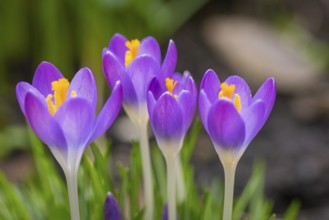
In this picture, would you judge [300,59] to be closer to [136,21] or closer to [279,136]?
[279,136]

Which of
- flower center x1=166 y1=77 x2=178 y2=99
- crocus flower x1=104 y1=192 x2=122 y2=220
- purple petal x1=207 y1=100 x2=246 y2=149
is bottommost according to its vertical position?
crocus flower x1=104 y1=192 x2=122 y2=220

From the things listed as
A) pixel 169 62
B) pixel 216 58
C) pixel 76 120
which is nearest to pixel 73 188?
pixel 76 120

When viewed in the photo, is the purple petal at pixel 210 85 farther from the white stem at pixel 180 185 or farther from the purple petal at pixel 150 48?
the white stem at pixel 180 185

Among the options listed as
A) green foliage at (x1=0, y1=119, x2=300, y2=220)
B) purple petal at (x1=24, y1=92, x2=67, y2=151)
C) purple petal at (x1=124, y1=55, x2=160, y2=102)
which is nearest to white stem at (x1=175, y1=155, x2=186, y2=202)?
green foliage at (x1=0, y1=119, x2=300, y2=220)

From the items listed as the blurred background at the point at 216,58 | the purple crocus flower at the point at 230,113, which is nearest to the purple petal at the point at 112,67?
the purple crocus flower at the point at 230,113

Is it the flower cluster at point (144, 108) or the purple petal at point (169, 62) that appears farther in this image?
the purple petal at point (169, 62)

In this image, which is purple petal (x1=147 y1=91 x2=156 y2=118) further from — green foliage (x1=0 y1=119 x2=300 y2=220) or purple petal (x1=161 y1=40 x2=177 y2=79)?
green foliage (x1=0 y1=119 x2=300 y2=220)

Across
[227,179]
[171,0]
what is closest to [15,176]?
[171,0]
